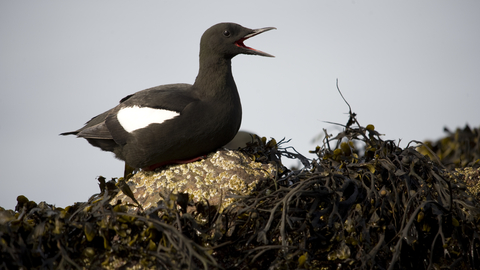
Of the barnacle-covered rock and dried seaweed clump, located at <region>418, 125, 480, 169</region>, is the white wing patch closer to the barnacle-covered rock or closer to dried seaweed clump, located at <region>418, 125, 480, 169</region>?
the barnacle-covered rock

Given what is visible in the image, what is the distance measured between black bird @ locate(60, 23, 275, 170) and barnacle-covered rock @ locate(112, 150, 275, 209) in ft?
0.47

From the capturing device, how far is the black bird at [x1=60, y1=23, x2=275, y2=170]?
400 cm

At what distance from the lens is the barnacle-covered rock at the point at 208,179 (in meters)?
3.67

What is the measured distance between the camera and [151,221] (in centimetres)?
286

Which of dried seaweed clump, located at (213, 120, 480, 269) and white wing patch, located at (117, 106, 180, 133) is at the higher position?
→ white wing patch, located at (117, 106, 180, 133)

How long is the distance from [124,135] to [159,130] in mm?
503

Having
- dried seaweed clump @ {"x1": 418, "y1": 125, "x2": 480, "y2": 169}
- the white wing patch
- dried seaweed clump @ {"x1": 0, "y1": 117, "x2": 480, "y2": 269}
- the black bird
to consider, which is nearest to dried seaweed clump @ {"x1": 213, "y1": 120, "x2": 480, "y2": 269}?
dried seaweed clump @ {"x1": 0, "y1": 117, "x2": 480, "y2": 269}

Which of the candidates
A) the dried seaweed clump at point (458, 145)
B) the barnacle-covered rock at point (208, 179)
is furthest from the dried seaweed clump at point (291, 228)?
the dried seaweed clump at point (458, 145)

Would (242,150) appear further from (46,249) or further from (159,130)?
(46,249)

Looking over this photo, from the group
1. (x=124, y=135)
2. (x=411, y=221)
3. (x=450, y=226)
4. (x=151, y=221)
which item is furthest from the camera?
(x=124, y=135)

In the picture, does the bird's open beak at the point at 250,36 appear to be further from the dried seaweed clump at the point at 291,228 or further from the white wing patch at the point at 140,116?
the dried seaweed clump at the point at 291,228

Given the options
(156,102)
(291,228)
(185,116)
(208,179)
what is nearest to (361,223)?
(291,228)

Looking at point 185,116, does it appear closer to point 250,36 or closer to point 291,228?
point 250,36

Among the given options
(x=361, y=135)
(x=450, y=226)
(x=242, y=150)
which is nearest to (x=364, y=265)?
(x=450, y=226)
